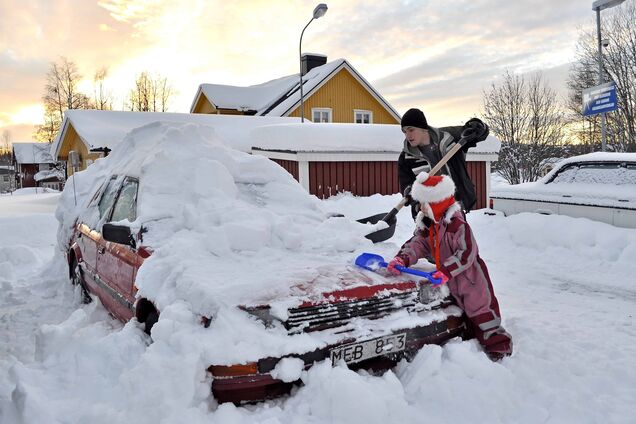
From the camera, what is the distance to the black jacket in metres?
4.68

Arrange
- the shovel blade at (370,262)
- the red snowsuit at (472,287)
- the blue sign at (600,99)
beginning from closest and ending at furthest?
the red snowsuit at (472,287)
the shovel blade at (370,262)
the blue sign at (600,99)

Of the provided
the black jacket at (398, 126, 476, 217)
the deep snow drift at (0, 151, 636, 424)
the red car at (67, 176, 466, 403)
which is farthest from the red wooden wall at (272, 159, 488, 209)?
the red car at (67, 176, 466, 403)

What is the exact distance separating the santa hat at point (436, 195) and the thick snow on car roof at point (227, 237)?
2.20ft

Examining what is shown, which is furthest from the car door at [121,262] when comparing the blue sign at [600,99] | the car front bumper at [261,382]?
the blue sign at [600,99]

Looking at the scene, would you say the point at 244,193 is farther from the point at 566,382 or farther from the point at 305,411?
the point at 566,382

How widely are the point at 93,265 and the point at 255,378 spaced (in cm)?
292

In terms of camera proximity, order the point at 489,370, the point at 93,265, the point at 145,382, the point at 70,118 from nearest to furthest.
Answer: the point at 145,382
the point at 489,370
the point at 93,265
the point at 70,118

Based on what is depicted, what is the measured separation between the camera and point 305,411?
2482mm

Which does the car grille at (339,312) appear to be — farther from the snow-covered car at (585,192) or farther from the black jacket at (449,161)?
the snow-covered car at (585,192)

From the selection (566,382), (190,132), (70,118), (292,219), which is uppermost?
(70,118)

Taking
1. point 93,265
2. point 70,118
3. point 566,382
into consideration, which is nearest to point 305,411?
point 566,382

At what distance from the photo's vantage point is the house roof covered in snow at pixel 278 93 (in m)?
24.2

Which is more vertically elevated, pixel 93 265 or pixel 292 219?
pixel 292 219

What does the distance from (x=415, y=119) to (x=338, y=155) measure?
601cm
